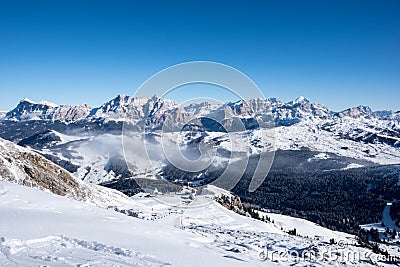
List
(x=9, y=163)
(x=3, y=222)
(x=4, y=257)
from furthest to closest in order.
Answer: (x=9, y=163), (x=3, y=222), (x=4, y=257)

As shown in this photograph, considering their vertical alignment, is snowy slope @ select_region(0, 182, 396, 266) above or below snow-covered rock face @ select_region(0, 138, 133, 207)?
above

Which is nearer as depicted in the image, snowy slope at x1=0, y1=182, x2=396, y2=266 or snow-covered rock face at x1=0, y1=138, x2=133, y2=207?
snowy slope at x1=0, y1=182, x2=396, y2=266

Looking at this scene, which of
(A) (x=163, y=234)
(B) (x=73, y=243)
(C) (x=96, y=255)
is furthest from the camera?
(A) (x=163, y=234)

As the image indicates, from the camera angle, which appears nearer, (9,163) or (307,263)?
(307,263)

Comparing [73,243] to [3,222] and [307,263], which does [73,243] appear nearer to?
[3,222]

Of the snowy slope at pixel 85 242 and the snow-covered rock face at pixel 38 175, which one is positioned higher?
the snowy slope at pixel 85 242

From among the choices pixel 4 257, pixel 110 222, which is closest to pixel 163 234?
pixel 110 222

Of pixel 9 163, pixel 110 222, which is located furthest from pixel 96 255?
pixel 9 163

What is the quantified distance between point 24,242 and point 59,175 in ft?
222

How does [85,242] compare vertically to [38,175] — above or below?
above

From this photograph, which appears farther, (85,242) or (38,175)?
(38,175)

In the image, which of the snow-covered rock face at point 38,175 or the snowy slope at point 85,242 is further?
the snow-covered rock face at point 38,175

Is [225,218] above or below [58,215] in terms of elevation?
below

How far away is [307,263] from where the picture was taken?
2348 centimetres
